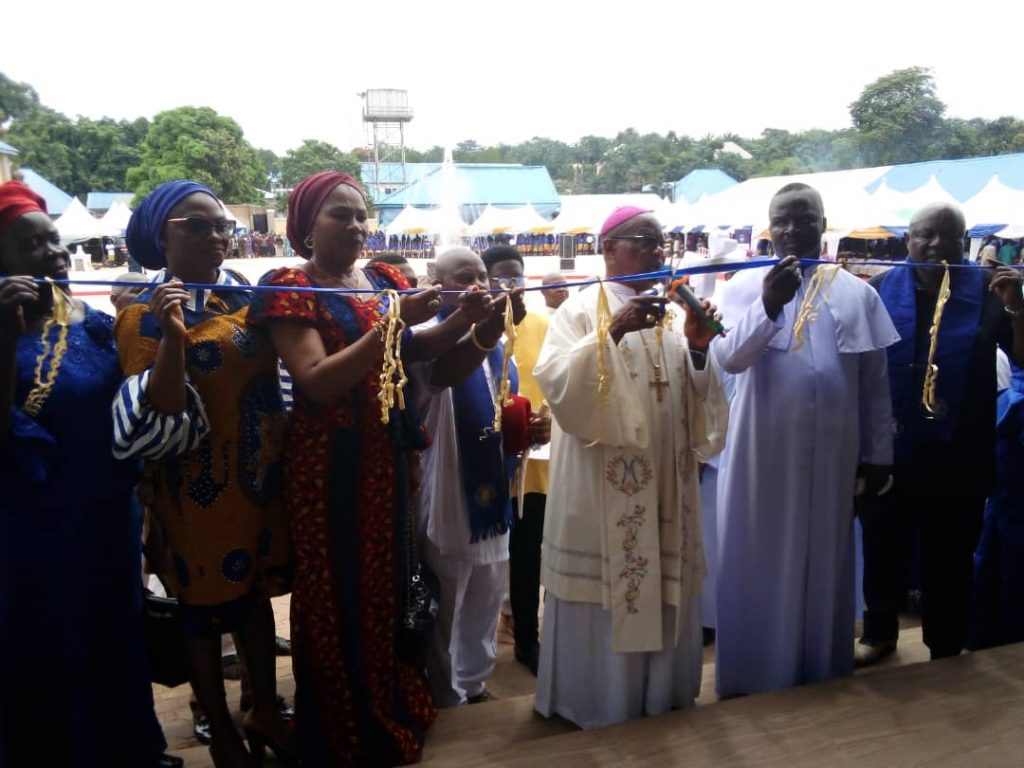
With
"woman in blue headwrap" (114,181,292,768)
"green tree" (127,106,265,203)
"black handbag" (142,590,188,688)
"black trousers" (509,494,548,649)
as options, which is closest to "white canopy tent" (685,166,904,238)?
"black trousers" (509,494,548,649)

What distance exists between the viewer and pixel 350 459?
96.0 inches

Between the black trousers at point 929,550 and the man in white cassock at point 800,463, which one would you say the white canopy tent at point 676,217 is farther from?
the man in white cassock at point 800,463

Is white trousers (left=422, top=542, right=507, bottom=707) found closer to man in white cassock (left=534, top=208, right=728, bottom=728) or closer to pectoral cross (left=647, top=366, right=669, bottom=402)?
man in white cassock (left=534, top=208, right=728, bottom=728)

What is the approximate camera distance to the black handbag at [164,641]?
8.55ft

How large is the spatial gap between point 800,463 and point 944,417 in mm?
793

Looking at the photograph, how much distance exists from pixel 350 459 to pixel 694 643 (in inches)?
58.5

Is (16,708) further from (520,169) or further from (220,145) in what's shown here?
(520,169)

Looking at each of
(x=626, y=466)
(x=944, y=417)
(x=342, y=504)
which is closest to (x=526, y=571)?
(x=626, y=466)

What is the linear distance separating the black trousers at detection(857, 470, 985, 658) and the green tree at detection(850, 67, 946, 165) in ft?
88.4

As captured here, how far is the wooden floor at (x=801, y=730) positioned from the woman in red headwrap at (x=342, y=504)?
299mm

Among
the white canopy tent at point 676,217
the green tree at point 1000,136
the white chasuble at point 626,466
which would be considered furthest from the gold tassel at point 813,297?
the green tree at point 1000,136

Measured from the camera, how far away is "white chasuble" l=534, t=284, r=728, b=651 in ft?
8.63

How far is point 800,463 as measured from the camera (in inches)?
118

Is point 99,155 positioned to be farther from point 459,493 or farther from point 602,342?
point 602,342
